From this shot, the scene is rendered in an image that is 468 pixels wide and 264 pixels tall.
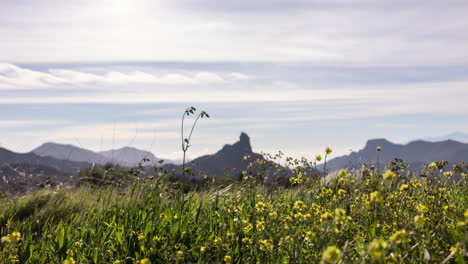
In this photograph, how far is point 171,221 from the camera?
5.59 m

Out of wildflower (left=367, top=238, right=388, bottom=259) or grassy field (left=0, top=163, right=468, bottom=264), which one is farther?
grassy field (left=0, top=163, right=468, bottom=264)

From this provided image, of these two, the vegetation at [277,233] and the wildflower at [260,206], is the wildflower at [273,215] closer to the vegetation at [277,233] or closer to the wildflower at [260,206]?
the vegetation at [277,233]

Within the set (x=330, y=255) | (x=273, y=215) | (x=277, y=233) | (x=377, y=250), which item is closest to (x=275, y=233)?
(x=277, y=233)

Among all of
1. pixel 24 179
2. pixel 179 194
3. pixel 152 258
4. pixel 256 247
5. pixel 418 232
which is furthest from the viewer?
pixel 24 179

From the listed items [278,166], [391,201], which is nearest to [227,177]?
[278,166]

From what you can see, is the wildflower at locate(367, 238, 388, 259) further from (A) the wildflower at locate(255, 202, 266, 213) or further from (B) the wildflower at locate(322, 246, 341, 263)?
(A) the wildflower at locate(255, 202, 266, 213)

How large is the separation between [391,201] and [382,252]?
109 inches

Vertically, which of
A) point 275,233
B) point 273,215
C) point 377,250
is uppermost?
point 377,250

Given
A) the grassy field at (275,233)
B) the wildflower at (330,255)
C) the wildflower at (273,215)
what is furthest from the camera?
the wildflower at (273,215)

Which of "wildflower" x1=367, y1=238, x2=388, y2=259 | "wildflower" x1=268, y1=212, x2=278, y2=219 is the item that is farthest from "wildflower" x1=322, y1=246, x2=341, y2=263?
"wildflower" x1=268, y1=212, x2=278, y2=219

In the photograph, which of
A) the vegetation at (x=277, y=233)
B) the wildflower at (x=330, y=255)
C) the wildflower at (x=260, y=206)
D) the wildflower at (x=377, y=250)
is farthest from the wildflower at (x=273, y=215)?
the wildflower at (x=330, y=255)

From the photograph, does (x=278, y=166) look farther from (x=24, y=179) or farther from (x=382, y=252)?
(x=24, y=179)

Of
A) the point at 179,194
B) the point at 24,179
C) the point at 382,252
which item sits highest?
the point at 382,252

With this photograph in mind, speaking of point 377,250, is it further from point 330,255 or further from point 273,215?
point 273,215
